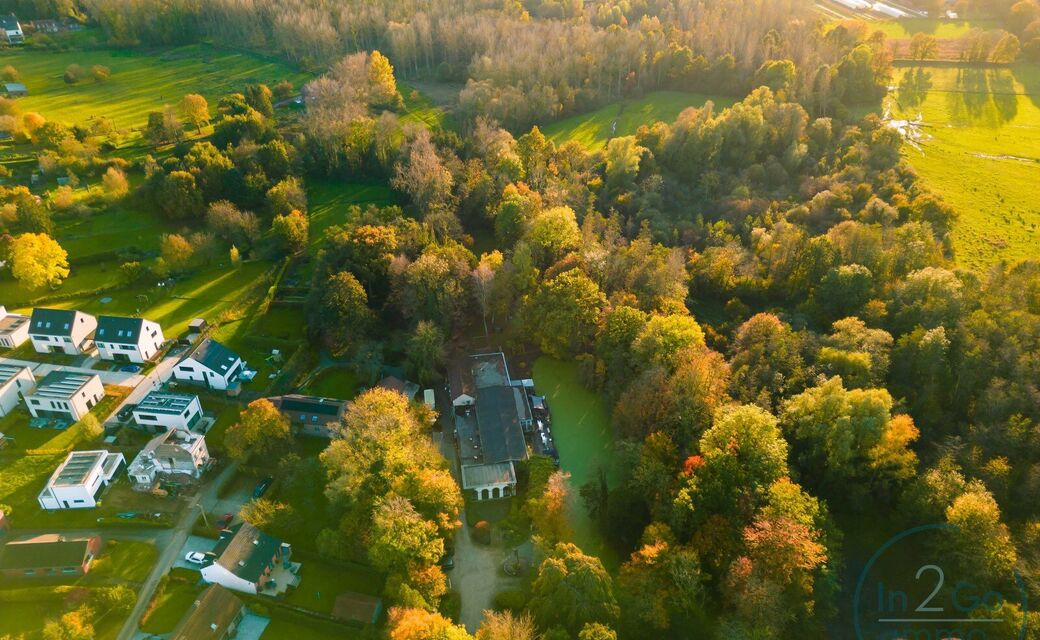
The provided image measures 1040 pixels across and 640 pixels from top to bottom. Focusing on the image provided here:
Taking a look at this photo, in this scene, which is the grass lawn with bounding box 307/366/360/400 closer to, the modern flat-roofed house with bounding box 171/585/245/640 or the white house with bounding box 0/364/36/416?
the modern flat-roofed house with bounding box 171/585/245/640

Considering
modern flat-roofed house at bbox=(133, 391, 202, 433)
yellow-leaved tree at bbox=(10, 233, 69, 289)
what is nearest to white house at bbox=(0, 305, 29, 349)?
yellow-leaved tree at bbox=(10, 233, 69, 289)

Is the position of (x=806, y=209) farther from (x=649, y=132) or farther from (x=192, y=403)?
(x=192, y=403)

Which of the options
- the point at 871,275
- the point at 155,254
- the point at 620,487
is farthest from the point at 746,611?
the point at 155,254

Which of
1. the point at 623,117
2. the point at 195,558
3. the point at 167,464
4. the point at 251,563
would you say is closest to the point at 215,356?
the point at 167,464

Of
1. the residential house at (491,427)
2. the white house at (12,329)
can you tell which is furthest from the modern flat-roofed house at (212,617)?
the white house at (12,329)

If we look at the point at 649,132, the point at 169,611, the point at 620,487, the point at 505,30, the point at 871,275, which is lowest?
the point at 169,611

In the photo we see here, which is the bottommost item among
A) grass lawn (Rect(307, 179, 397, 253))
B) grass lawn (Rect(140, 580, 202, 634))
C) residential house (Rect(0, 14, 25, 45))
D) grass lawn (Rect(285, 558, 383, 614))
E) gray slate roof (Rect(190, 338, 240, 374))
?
grass lawn (Rect(285, 558, 383, 614))
